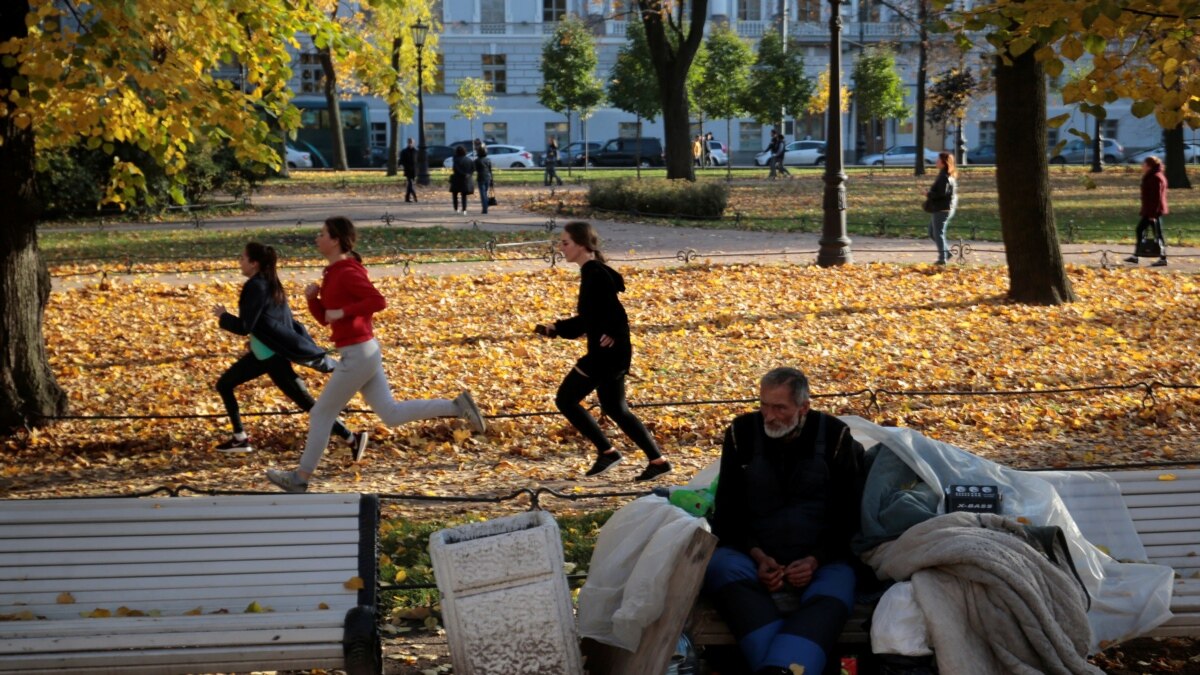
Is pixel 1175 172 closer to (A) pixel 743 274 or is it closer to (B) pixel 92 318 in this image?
(A) pixel 743 274

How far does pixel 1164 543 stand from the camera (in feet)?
18.7

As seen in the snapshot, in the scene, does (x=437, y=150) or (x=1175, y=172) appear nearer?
(x=1175, y=172)

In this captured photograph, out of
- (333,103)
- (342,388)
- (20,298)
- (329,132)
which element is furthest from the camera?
(329,132)

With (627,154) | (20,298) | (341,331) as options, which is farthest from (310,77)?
(341,331)

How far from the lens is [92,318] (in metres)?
15.0

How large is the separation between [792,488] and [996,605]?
3.38 feet

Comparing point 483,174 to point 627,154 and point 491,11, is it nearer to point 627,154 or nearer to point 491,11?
point 627,154

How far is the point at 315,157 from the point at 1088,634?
182ft

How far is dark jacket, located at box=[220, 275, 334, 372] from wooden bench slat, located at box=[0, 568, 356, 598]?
3.85m

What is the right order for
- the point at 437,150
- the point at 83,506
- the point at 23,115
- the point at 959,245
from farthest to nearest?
the point at 437,150 → the point at 959,245 → the point at 23,115 → the point at 83,506

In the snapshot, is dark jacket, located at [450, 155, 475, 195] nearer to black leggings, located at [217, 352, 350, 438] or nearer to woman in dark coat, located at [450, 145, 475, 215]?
woman in dark coat, located at [450, 145, 475, 215]

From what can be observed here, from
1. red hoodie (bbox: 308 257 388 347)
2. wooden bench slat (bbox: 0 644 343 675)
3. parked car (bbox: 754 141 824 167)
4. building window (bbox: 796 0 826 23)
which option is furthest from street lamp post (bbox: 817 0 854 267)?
parked car (bbox: 754 141 824 167)

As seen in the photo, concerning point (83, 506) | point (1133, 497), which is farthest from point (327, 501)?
point (1133, 497)

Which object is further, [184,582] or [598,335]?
[598,335]
